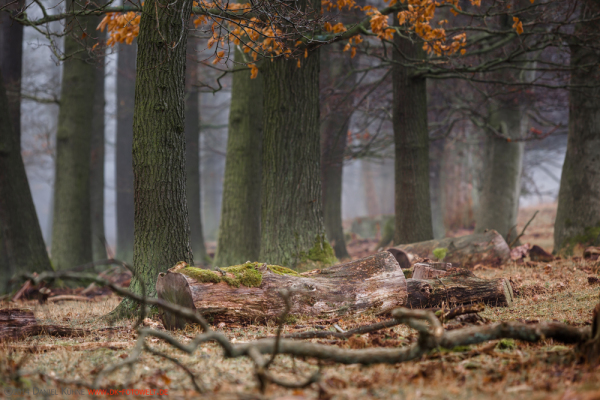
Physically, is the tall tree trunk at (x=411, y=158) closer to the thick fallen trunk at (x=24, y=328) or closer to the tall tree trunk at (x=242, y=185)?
the tall tree trunk at (x=242, y=185)

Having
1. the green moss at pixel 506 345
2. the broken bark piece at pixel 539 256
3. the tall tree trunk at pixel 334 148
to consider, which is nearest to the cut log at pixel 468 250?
the broken bark piece at pixel 539 256

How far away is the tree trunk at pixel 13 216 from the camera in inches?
323

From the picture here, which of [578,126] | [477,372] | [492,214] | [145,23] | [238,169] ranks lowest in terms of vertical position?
[477,372]

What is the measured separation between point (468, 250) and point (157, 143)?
5970mm

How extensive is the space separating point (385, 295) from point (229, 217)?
5.64 metres

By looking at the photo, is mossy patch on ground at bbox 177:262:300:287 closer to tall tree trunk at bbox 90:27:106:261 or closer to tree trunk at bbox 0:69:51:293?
tree trunk at bbox 0:69:51:293

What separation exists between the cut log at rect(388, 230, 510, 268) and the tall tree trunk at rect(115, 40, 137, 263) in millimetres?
12544

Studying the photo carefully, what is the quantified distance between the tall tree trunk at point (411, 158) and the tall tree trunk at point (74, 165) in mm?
7365

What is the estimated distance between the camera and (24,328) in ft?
13.9

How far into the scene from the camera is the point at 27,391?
2.41 meters

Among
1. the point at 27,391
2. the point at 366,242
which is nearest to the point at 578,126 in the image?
the point at 27,391

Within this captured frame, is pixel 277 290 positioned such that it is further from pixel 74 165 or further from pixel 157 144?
pixel 74 165

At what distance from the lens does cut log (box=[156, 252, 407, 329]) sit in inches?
168

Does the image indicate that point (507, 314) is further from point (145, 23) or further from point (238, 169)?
point (238, 169)
